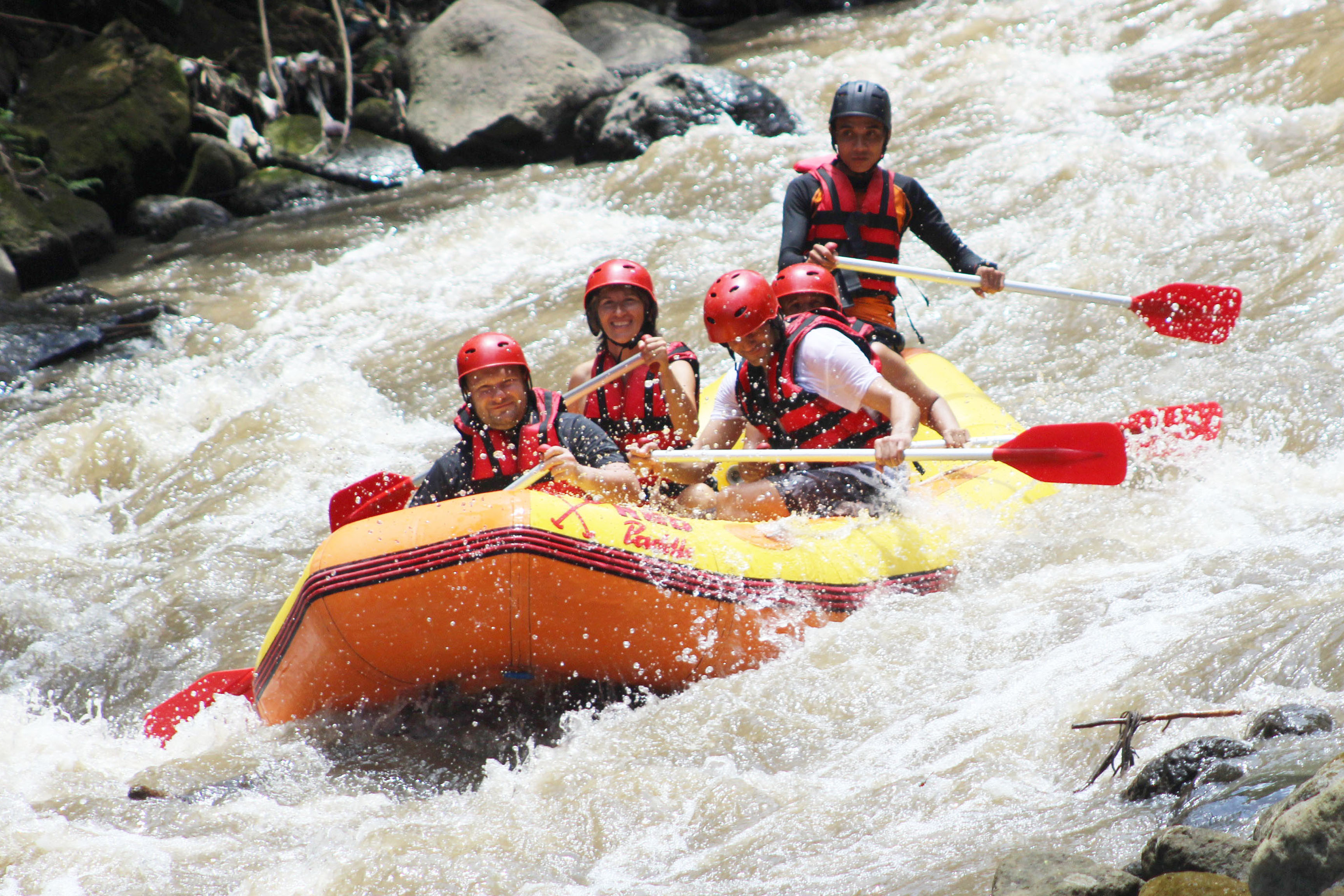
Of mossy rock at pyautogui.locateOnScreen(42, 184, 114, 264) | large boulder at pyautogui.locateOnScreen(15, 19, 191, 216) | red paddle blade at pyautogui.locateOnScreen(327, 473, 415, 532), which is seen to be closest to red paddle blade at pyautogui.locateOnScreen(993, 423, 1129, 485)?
red paddle blade at pyautogui.locateOnScreen(327, 473, 415, 532)

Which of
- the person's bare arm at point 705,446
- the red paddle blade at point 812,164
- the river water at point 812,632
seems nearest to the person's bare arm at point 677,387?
the person's bare arm at point 705,446

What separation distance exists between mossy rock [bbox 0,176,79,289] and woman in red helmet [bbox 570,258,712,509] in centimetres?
592

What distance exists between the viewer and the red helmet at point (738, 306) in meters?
4.22

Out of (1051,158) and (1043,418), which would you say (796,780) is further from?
Answer: (1051,158)

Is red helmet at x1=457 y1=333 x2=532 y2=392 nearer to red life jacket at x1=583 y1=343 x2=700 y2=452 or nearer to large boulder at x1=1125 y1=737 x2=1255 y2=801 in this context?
red life jacket at x1=583 y1=343 x2=700 y2=452

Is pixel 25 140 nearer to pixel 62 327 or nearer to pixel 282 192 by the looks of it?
pixel 282 192

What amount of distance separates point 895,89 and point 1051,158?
2332mm

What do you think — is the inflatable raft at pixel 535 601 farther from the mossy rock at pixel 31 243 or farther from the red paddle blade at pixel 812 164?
the mossy rock at pixel 31 243

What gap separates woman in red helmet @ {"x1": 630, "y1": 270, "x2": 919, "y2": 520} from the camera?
4215 millimetres

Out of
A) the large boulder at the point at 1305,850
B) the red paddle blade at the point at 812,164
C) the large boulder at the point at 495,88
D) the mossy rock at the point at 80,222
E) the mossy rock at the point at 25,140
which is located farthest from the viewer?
the large boulder at the point at 495,88

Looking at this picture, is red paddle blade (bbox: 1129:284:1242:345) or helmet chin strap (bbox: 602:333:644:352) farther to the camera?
red paddle blade (bbox: 1129:284:1242:345)

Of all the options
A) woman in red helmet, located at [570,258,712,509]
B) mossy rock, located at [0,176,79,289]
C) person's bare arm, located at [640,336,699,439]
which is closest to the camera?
person's bare arm, located at [640,336,699,439]

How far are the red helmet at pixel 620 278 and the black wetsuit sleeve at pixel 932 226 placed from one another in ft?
4.42

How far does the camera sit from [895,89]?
10422 mm
